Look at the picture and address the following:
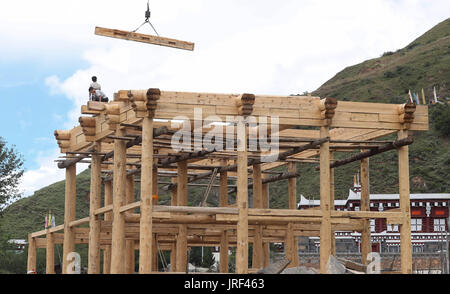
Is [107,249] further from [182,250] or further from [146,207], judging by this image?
[146,207]

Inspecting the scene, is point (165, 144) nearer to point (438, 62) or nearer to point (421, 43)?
point (438, 62)

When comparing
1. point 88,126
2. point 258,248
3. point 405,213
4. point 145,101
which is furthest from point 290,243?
point 145,101

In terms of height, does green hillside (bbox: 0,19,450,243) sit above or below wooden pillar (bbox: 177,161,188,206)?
above

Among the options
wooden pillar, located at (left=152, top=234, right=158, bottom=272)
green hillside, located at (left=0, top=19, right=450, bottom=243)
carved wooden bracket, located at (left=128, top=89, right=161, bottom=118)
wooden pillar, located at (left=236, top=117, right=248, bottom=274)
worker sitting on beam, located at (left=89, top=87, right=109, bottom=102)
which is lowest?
wooden pillar, located at (left=152, top=234, right=158, bottom=272)

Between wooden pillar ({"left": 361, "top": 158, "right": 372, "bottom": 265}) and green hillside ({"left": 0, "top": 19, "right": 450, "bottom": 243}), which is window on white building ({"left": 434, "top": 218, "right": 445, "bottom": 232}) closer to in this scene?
green hillside ({"left": 0, "top": 19, "right": 450, "bottom": 243})

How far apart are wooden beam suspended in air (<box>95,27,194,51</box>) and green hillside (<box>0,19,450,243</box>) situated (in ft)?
107

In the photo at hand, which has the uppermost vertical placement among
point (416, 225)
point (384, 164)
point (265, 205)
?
point (384, 164)

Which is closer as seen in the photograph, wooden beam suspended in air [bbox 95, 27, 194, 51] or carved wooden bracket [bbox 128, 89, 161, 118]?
carved wooden bracket [bbox 128, 89, 161, 118]

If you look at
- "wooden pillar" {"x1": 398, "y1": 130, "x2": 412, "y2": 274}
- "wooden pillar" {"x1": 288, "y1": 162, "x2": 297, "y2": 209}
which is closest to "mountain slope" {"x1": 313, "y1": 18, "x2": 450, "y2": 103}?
"wooden pillar" {"x1": 288, "y1": 162, "x2": 297, "y2": 209}

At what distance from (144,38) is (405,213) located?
16.4 metres

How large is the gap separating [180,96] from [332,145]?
9.67 meters

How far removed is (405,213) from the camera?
100 ft

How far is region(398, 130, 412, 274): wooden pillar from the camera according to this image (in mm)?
30188
